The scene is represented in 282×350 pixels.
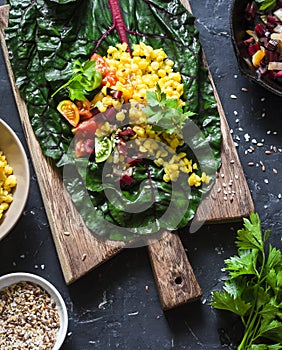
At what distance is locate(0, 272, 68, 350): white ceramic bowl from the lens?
9.78ft

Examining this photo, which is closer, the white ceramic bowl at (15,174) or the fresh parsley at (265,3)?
the white ceramic bowl at (15,174)

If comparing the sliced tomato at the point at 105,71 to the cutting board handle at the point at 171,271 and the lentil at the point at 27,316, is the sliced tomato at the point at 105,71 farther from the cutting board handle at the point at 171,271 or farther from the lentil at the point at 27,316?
the lentil at the point at 27,316

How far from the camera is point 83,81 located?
117 inches

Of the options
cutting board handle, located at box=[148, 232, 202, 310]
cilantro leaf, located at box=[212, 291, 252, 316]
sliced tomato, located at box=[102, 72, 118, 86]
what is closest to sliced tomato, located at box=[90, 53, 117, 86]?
sliced tomato, located at box=[102, 72, 118, 86]

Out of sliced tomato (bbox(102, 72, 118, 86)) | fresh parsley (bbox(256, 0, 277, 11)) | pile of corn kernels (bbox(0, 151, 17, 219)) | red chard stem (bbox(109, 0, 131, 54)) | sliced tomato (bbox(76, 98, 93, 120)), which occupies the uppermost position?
red chard stem (bbox(109, 0, 131, 54))

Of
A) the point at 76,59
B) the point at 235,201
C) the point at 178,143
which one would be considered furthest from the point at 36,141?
the point at 235,201

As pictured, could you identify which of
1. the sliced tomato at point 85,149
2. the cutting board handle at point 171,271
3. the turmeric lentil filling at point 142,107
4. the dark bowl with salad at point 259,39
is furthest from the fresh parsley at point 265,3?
the cutting board handle at point 171,271

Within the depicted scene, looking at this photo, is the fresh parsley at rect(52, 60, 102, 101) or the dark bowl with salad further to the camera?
the dark bowl with salad

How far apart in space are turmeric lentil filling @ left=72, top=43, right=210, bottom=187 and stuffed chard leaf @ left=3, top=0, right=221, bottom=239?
0.04 m

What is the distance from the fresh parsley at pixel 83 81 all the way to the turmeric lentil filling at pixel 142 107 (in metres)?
0.05

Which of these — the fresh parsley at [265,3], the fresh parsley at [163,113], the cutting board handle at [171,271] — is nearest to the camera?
the fresh parsley at [163,113]

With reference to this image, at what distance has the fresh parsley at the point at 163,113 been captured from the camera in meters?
2.92

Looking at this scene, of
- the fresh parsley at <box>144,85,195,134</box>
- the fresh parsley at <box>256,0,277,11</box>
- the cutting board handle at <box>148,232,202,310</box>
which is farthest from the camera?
the fresh parsley at <box>256,0,277,11</box>

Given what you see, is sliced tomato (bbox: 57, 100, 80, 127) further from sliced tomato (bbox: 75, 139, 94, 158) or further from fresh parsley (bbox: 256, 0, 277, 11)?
fresh parsley (bbox: 256, 0, 277, 11)
